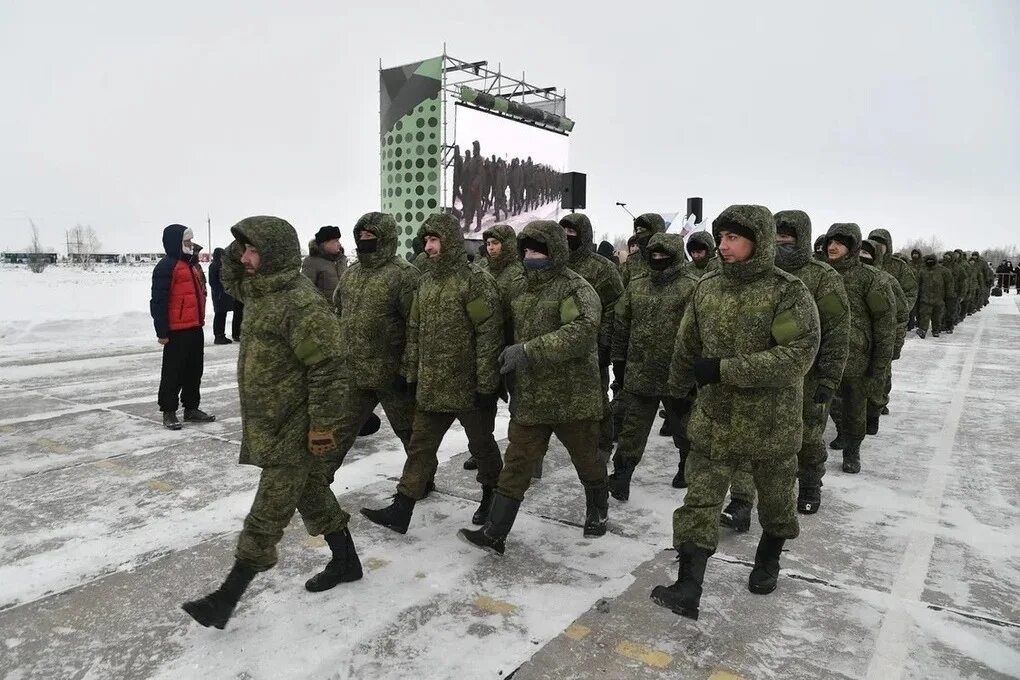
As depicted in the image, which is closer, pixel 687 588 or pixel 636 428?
pixel 687 588

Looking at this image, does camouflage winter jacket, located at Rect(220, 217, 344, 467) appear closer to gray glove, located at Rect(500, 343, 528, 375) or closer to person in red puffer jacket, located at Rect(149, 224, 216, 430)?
gray glove, located at Rect(500, 343, 528, 375)

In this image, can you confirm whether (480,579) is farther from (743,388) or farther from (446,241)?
(446,241)

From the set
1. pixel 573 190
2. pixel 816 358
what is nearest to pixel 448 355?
pixel 816 358

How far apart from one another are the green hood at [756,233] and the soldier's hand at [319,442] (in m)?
1.99

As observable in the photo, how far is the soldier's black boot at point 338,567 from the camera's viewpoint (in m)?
3.34

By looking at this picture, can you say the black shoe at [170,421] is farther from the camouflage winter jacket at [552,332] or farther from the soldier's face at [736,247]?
the soldier's face at [736,247]

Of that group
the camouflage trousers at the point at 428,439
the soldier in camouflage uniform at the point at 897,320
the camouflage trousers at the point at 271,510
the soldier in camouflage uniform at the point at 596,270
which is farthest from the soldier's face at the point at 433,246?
the soldier in camouflage uniform at the point at 897,320

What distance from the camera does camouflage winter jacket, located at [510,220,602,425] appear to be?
3762mm

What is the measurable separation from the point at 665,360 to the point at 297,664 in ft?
10.1

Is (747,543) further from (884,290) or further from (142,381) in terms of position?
(142,381)

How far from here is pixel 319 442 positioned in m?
2.95

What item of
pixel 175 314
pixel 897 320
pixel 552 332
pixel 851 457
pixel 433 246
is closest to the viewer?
pixel 552 332

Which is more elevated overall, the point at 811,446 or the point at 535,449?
the point at 535,449

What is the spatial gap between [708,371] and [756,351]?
26 cm
